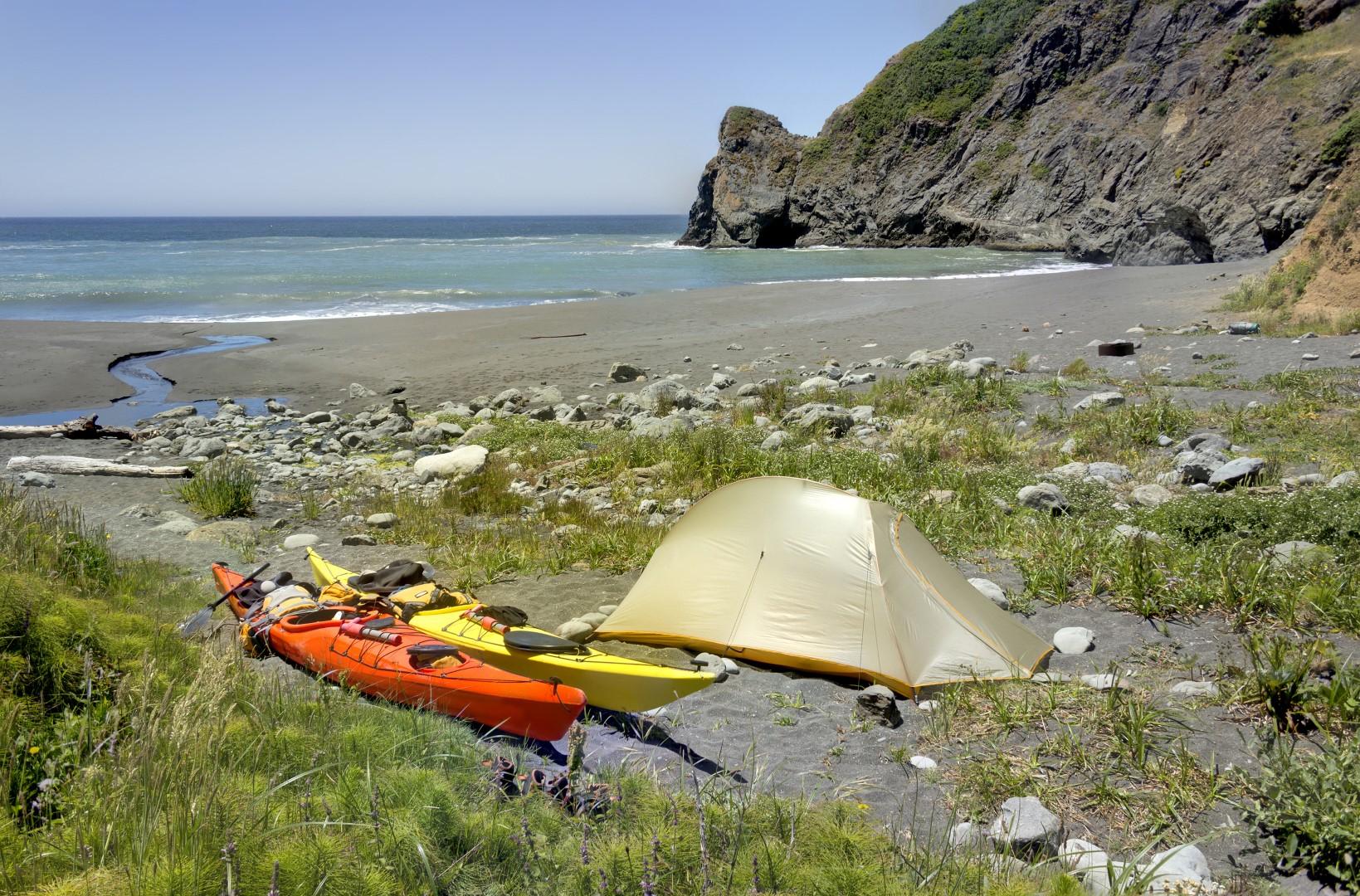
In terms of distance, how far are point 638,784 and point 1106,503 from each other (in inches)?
245

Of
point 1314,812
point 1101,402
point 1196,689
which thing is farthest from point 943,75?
point 1314,812

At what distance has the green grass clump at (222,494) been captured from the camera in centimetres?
1027

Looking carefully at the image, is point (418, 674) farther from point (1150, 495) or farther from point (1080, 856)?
point (1150, 495)

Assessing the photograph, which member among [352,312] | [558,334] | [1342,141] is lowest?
[558,334]

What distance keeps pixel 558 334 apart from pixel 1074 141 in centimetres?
5053

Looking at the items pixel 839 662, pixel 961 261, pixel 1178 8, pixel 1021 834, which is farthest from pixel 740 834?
pixel 1178 8

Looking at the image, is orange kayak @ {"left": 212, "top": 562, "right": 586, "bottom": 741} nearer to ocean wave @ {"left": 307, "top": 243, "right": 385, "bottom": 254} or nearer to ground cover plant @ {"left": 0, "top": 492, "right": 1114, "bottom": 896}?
ground cover plant @ {"left": 0, "top": 492, "right": 1114, "bottom": 896}

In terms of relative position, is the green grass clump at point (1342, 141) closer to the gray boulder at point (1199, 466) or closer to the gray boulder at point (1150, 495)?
the gray boulder at point (1199, 466)

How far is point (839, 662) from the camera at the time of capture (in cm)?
582

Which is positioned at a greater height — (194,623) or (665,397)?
(665,397)

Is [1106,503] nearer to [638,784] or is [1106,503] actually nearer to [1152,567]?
[1152,567]

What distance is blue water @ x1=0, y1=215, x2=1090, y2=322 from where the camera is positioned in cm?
3241

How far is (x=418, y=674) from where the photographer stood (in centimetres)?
511

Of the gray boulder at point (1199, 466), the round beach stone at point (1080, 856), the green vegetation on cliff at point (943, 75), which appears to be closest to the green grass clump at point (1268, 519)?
the gray boulder at point (1199, 466)
